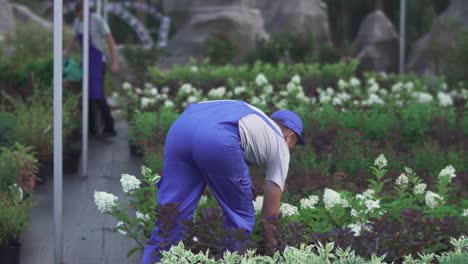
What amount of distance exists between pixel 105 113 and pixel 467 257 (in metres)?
7.12

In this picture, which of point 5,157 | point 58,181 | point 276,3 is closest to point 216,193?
point 58,181

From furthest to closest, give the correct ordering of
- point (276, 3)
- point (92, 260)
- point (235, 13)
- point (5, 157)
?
1. point (276, 3)
2. point (235, 13)
3. point (5, 157)
4. point (92, 260)

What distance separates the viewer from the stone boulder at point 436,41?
1753 cm

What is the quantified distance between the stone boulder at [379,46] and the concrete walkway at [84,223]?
11.8 metres

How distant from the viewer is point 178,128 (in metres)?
5.01

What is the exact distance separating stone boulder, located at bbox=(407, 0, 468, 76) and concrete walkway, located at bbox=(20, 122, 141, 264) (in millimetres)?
9309

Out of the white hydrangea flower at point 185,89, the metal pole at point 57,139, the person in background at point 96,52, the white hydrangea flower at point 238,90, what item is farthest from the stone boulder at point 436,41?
the metal pole at point 57,139

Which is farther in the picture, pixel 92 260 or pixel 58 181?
pixel 92 260

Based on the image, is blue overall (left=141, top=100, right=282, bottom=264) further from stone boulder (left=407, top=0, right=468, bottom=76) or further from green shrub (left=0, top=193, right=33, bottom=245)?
stone boulder (left=407, top=0, right=468, bottom=76)

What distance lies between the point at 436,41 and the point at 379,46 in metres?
3.31

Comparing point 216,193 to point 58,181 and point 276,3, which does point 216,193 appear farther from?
point 276,3

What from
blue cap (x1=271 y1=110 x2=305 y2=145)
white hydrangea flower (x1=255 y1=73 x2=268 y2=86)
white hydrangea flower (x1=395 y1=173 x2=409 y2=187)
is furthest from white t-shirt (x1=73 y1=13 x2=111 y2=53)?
blue cap (x1=271 y1=110 x2=305 y2=145)

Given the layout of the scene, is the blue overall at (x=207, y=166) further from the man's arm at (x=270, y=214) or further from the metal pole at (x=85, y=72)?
the metal pole at (x=85, y=72)

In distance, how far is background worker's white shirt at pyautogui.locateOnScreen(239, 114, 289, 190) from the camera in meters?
4.90
